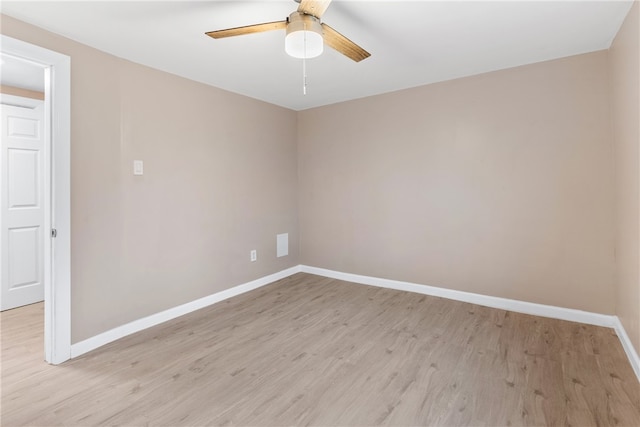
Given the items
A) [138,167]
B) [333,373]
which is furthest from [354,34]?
[333,373]

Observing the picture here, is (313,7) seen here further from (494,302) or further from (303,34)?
(494,302)

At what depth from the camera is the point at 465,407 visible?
5.85ft

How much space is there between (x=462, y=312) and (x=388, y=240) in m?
1.15

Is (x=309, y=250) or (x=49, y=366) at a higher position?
(x=309, y=250)

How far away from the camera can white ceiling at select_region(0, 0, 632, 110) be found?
1981mm

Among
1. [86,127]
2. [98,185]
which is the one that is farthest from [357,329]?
[86,127]

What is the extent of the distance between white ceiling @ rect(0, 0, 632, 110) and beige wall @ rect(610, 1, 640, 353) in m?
0.20

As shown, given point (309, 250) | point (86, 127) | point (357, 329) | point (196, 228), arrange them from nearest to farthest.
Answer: point (86, 127) < point (357, 329) < point (196, 228) < point (309, 250)

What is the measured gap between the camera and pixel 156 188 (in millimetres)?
2906

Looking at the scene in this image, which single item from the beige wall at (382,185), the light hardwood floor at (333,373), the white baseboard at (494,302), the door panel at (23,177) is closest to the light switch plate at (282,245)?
the beige wall at (382,185)

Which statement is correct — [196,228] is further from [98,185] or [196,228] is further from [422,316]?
[422,316]

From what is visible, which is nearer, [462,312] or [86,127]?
[86,127]

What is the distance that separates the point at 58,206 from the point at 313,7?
2.19m

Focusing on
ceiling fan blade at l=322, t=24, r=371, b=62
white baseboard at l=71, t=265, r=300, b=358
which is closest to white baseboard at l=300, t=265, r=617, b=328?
white baseboard at l=71, t=265, r=300, b=358
